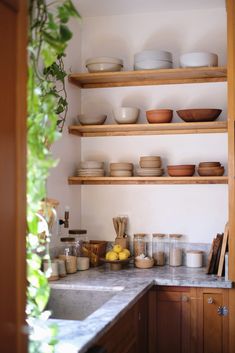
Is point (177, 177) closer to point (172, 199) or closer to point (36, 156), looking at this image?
point (172, 199)

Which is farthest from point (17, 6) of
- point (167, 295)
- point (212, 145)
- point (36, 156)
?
point (212, 145)

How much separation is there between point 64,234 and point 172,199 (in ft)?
2.75

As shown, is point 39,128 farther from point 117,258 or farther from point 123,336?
point 117,258

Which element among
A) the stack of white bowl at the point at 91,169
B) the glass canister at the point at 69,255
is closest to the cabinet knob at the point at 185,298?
the glass canister at the point at 69,255

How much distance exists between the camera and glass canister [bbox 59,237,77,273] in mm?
3584

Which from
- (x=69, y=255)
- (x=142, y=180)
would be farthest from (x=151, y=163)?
(x=69, y=255)

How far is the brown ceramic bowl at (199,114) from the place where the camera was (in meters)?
3.75

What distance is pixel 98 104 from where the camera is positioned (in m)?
4.24

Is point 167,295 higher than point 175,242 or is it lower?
lower

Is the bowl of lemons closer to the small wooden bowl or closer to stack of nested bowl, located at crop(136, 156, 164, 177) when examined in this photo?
the small wooden bowl

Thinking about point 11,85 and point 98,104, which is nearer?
point 11,85

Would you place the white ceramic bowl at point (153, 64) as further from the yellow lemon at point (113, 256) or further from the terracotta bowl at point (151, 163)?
the yellow lemon at point (113, 256)

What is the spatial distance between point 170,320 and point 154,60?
178cm

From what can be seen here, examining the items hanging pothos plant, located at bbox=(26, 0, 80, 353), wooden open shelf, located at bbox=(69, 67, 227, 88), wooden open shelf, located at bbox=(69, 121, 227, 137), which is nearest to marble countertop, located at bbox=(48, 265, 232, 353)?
hanging pothos plant, located at bbox=(26, 0, 80, 353)
